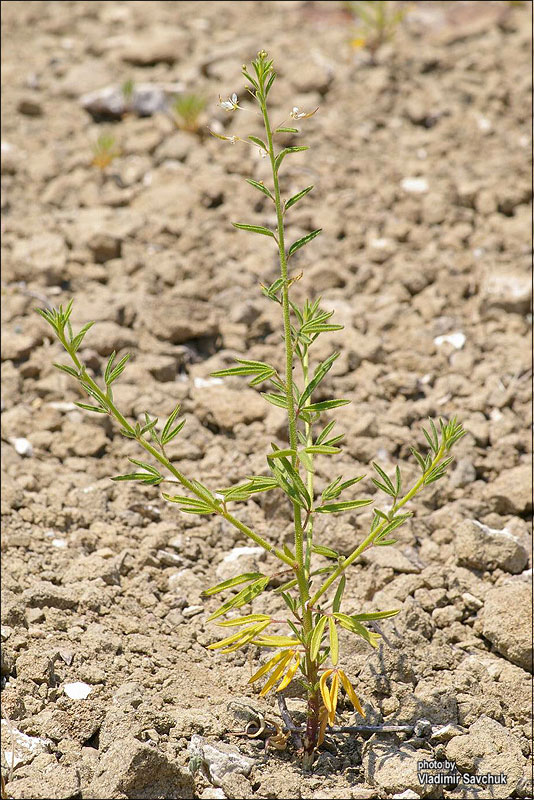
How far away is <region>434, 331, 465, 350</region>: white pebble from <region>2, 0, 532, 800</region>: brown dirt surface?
1cm

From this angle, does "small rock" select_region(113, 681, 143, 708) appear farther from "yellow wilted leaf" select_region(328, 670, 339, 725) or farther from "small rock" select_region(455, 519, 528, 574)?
"small rock" select_region(455, 519, 528, 574)

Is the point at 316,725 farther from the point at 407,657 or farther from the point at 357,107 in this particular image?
the point at 357,107

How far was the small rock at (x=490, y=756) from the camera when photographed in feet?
6.72

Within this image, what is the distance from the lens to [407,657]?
7.68 ft

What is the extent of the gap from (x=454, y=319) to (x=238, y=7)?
3.46 metres

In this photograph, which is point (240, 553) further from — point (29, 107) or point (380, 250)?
point (29, 107)

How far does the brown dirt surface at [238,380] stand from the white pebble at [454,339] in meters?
0.01

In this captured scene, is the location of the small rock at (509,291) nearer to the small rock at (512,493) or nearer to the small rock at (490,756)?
the small rock at (512,493)

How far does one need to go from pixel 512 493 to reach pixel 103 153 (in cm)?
287

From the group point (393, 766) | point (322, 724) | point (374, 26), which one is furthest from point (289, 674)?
point (374, 26)

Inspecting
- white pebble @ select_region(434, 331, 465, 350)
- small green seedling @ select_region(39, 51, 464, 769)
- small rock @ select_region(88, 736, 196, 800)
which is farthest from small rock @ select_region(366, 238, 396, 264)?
small rock @ select_region(88, 736, 196, 800)

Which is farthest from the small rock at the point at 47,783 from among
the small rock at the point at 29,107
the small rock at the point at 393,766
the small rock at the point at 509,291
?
the small rock at the point at 29,107

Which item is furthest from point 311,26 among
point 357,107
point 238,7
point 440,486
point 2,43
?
point 440,486

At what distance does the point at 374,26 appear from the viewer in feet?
17.9
